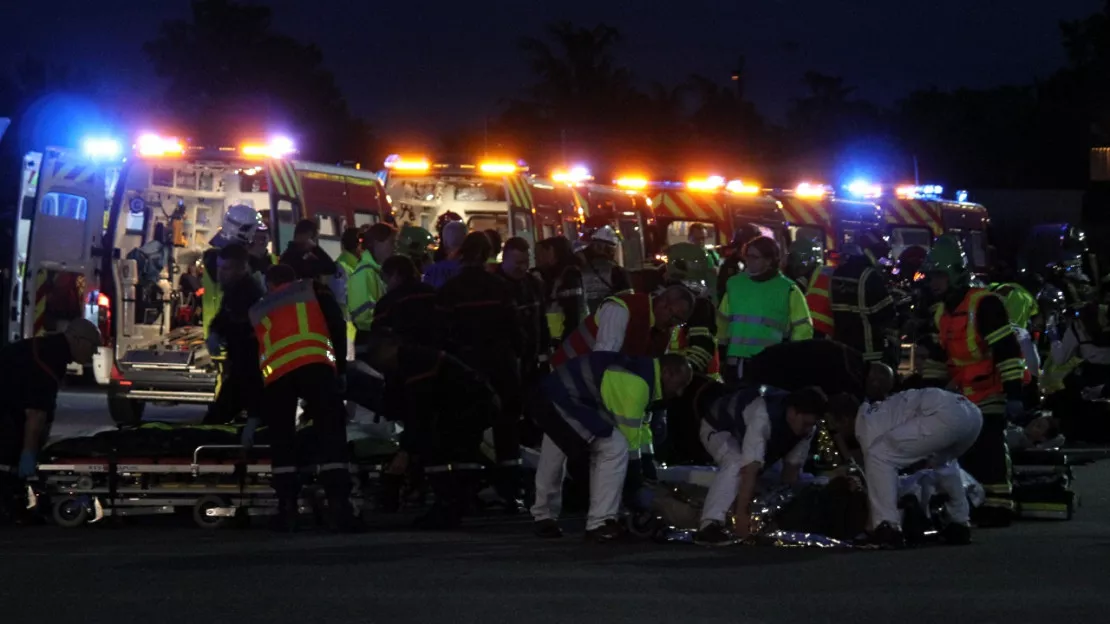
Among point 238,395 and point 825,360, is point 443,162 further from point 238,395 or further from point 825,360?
point 825,360

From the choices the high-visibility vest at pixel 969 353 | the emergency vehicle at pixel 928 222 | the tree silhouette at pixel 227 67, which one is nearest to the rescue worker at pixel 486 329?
the high-visibility vest at pixel 969 353

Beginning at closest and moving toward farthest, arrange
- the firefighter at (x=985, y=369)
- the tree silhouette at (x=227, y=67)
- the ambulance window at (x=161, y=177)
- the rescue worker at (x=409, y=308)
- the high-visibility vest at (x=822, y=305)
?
the firefighter at (x=985, y=369) < the rescue worker at (x=409, y=308) < the high-visibility vest at (x=822, y=305) < the ambulance window at (x=161, y=177) < the tree silhouette at (x=227, y=67)

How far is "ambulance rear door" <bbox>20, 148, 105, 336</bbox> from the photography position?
54.6 feet

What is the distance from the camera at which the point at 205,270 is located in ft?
48.2

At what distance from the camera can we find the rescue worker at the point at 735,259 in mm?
15289

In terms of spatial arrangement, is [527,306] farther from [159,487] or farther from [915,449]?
[915,449]

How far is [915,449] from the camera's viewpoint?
10133mm

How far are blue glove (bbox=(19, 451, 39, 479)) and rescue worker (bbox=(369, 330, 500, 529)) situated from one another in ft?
6.49

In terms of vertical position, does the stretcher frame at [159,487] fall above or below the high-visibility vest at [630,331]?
below

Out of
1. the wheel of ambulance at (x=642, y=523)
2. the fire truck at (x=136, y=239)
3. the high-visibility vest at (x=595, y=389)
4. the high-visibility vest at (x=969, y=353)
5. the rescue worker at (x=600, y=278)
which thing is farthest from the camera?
the fire truck at (x=136, y=239)

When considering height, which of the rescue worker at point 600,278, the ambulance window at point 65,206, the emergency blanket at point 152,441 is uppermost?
the ambulance window at point 65,206

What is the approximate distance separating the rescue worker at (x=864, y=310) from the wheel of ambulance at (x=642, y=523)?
299cm

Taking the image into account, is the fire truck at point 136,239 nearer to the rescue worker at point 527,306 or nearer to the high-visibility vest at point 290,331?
the rescue worker at point 527,306

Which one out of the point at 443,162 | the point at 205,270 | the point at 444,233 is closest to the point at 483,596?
the point at 444,233
